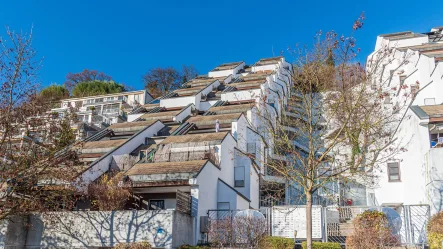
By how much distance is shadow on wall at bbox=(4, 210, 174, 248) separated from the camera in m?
14.5

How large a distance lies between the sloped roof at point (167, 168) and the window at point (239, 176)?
584 centimetres

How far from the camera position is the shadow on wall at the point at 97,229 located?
47.6ft

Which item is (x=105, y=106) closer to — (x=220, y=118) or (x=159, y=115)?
(x=159, y=115)

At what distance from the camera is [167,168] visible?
18656 millimetres

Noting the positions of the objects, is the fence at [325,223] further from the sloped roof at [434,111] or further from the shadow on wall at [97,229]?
the sloped roof at [434,111]

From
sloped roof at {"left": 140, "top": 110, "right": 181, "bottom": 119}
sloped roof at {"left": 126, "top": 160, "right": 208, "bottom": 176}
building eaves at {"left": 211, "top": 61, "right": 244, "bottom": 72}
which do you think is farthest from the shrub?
building eaves at {"left": 211, "top": 61, "right": 244, "bottom": 72}

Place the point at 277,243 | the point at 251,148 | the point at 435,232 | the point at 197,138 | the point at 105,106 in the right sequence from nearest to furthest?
the point at 435,232 → the point at 277,243 → the point at 197,138 → the point at 251,148 → the point at 105,106

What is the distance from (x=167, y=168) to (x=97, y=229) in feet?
15.3

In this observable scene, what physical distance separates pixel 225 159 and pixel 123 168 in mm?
5942

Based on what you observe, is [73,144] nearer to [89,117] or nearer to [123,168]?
[123,168]

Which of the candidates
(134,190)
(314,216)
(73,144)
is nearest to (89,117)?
(134,190)

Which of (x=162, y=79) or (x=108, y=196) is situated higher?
(x=162, y=79)

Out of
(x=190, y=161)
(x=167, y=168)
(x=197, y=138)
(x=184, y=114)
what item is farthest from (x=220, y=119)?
(x=167, y=168)

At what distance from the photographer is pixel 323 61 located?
1292cm
